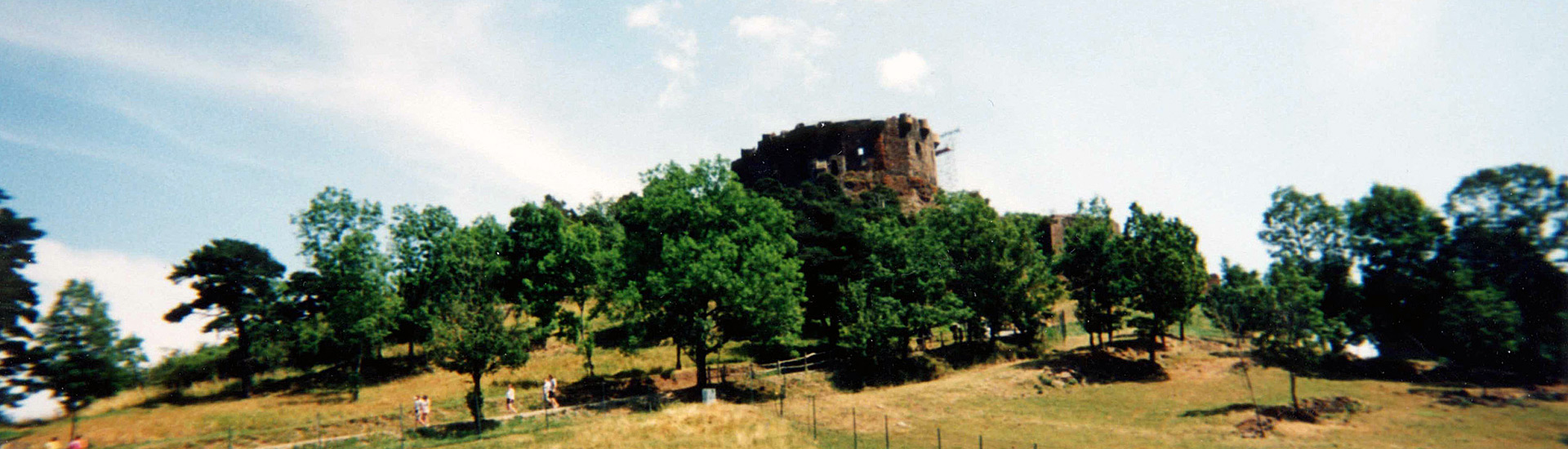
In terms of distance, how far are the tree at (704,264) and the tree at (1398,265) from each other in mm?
38100

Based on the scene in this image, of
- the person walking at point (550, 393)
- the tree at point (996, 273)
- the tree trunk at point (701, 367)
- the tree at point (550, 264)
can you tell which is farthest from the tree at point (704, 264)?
the tree at point (996, 273)

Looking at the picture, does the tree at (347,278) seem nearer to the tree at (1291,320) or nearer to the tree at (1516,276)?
the tree at (1291,320)

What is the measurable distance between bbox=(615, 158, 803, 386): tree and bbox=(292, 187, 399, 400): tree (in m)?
17.8

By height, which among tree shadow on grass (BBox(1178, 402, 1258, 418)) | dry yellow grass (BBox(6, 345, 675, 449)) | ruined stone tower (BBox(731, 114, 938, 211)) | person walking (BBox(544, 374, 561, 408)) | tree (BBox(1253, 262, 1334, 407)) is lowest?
tree shadow on grass (BBox(1178, 402, 1258, 418))

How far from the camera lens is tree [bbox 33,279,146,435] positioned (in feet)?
84.9

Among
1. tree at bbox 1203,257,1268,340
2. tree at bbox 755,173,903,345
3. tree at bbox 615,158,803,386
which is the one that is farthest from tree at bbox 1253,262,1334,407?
tree at bbox 615,158,803,386

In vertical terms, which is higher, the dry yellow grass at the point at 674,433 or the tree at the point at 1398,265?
the tree at the point at 1398,265

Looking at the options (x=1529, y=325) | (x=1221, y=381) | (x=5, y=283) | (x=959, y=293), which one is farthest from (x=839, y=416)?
(x=1529, y=325)

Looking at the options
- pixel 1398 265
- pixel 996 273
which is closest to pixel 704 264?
pixel 996 273

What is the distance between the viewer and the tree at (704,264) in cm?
3170

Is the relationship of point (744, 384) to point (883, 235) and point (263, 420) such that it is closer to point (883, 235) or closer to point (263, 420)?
point (883, 235)

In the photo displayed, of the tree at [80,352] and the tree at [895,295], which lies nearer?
the tree at [80,352]

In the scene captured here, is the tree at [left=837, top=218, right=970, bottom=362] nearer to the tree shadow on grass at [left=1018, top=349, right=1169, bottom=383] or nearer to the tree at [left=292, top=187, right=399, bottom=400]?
the tree shadow on grass at [left=1018, top=349, right=1169, bottom=383]

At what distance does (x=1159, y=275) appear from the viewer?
1491 inches
